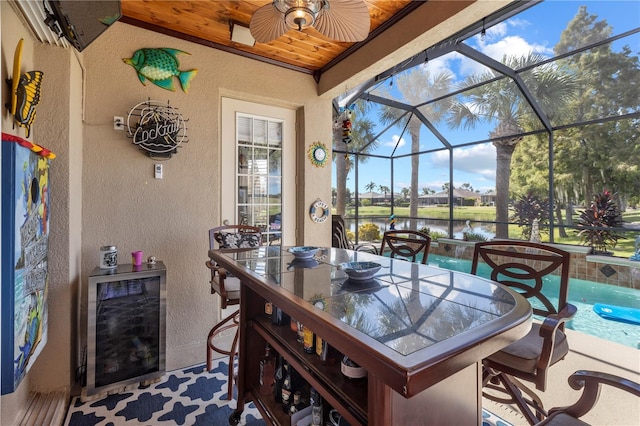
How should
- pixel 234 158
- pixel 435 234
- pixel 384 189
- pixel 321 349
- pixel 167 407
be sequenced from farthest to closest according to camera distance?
pixel 384 189, pixel 435 234, pixel 234 158, pixel 167 407, pixel 321 349

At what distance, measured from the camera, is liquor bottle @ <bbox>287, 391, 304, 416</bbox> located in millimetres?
1383

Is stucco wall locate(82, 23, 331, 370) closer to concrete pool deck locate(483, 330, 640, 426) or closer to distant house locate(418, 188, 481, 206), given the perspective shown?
concrete pool deck locate(483, 330, 640, 426)

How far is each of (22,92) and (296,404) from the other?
2069 mm

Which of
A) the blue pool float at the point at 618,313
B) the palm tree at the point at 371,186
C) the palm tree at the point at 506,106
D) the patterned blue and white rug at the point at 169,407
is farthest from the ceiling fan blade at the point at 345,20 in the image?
the palm tree at the point at 371,186

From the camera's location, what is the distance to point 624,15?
482 centimetres

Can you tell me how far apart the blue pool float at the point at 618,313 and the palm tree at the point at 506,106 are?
2.35 meters

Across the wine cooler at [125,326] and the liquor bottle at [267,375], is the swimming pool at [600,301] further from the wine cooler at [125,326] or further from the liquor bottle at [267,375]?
the wine cooler at [125,326]

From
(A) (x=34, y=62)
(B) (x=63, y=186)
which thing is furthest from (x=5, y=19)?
(B) (x=63, y=186)

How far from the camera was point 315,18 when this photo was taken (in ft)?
5.20

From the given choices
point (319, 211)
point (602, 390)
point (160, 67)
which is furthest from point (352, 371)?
point (160, 67)

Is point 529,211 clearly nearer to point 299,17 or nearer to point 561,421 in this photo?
point 561,421

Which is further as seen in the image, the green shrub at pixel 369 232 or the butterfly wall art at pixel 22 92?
the green shrub at pixel 369 232

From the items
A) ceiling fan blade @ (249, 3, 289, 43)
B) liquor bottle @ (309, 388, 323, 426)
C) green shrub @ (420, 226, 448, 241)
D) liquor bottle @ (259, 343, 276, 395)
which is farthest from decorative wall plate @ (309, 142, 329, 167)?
green shrub @ (420, 226, 448, 241)

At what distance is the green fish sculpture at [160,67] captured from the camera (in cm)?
241
